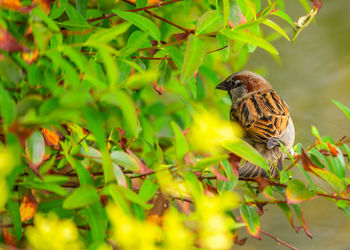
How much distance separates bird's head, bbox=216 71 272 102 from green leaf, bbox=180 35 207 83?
0.78m

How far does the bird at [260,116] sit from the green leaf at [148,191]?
1.48ft

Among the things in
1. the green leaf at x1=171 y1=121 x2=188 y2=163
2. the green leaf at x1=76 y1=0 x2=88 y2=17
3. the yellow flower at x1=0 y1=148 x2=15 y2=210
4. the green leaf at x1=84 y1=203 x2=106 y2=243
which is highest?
the green leaf at x1=76 y1=0 x2=88 y2=17

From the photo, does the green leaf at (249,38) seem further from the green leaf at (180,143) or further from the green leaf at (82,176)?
the green leaf at (82,176)

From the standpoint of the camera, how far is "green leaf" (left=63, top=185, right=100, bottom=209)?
0.58 m

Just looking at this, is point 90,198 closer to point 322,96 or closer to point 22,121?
point 22,121

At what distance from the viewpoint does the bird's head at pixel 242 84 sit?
4.91 ft

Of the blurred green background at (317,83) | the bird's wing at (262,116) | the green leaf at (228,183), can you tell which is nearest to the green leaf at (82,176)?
the green leaf at (228,183)

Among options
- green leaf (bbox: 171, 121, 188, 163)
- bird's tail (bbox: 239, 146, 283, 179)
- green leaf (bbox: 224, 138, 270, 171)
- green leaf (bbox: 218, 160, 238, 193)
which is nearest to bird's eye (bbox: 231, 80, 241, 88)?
bird's tail (bbox: 239, 146, 283, 179)

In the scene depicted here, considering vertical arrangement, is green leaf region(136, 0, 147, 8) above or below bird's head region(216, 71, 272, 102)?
above

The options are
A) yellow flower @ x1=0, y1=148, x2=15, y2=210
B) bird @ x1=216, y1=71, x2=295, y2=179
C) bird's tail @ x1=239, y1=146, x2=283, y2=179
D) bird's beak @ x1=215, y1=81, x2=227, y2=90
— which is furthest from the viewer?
bird's beak @ x1=215, y1=81, x2=227, y2=90

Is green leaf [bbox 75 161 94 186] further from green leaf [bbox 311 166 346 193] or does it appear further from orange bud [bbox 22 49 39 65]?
green leaf [bbox 311 166 346 193]

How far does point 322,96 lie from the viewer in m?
2.06

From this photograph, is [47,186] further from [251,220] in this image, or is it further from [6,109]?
[251,220]

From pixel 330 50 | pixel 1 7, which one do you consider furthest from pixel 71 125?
pixel 330 50
